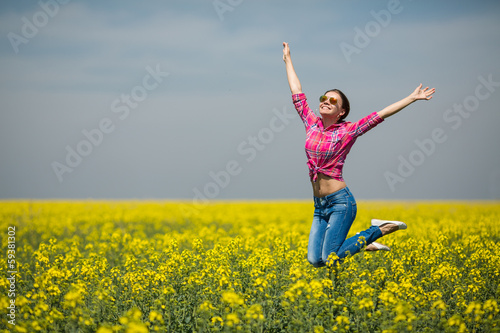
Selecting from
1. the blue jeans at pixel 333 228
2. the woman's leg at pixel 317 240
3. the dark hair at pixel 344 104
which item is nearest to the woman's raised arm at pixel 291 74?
the dark hair at pixel 344 104

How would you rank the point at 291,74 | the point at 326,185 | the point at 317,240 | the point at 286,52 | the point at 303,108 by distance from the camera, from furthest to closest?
1. the point at 286,52
2. the point at 291,74
3. the point at 303,108
4. the point at 317,240
5. the point at 326,185

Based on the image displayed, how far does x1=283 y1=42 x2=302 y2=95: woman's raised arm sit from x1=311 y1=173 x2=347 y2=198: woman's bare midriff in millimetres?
1272

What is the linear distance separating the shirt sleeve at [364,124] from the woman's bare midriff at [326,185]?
2.06 feet

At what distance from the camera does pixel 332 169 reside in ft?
19.8

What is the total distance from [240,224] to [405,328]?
11925mm

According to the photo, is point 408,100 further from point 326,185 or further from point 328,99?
point 326,185

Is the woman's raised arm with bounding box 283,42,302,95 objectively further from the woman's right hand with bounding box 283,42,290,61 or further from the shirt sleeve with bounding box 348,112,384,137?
the shirt sleeve with bounding box 348,112,384,137

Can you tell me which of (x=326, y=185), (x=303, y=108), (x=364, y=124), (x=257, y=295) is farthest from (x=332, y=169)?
(x=257, y=295)

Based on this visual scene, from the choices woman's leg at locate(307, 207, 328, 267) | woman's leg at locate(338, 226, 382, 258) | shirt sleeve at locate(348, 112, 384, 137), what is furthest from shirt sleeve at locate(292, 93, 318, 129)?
woman's leg at locate(338, 226, 382, 258)

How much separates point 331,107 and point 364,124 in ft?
1.59

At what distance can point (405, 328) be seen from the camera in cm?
476

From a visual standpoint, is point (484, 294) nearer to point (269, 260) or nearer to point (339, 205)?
point (339, 205)

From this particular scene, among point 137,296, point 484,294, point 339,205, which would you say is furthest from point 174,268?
point 484,294

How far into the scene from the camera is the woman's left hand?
5.74m
